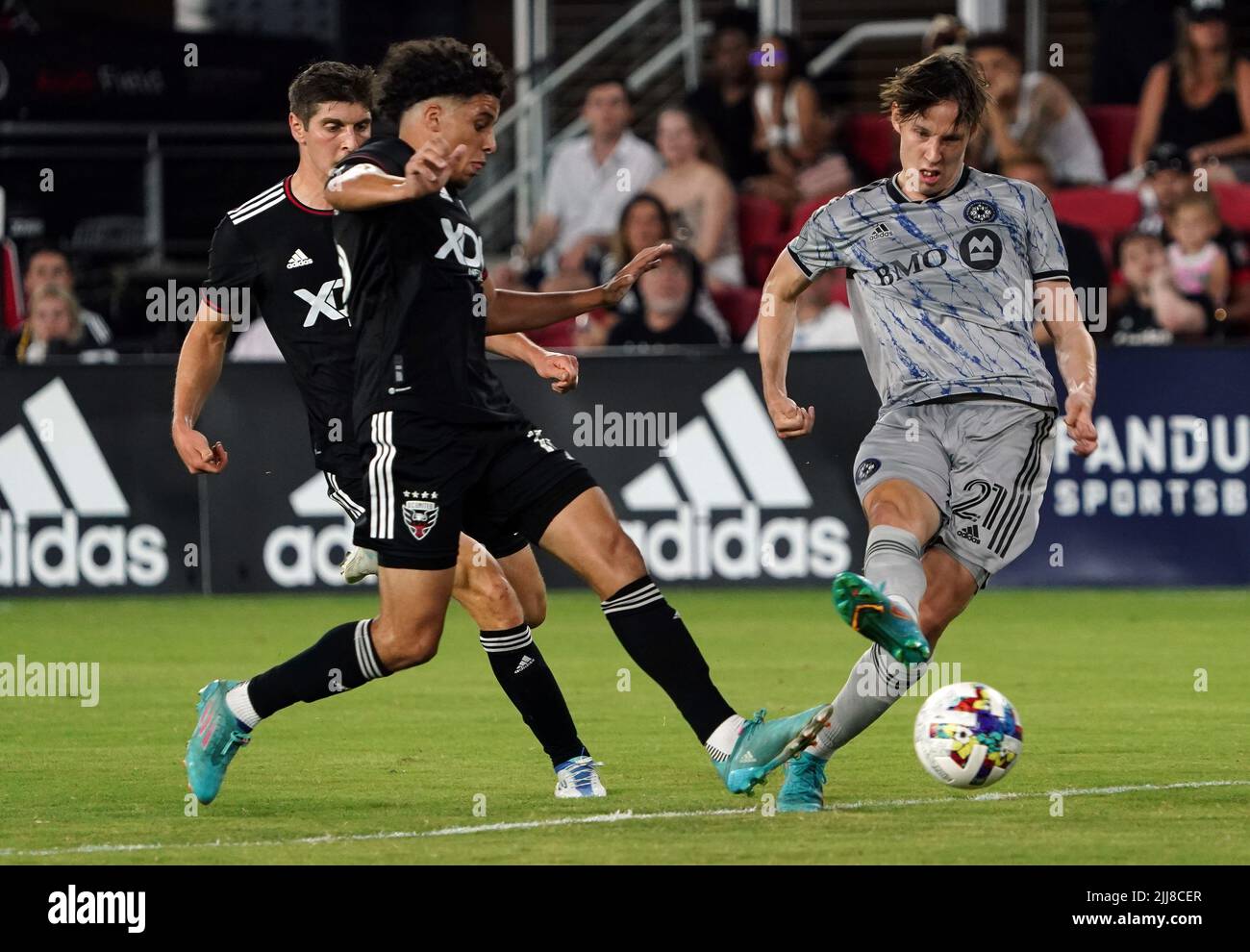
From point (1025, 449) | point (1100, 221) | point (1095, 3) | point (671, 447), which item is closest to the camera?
point (1025, 449)

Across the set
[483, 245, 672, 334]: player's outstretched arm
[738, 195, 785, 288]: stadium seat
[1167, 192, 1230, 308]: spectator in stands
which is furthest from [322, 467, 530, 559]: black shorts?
[738, 195, 785, 288]: stadium seat

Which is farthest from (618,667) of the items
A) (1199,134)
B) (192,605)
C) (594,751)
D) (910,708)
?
(1199,134)

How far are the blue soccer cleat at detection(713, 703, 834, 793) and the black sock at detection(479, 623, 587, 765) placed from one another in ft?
2.50

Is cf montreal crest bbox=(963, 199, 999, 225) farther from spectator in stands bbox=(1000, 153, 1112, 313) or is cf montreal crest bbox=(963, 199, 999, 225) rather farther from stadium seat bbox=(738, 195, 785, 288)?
stadium seat bbox=(738, 195, 785, 288)

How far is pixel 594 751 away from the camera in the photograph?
827 centimetres

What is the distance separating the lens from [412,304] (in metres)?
6.62

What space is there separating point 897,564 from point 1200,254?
9.11m

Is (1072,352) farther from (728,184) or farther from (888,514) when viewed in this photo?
(728,184)

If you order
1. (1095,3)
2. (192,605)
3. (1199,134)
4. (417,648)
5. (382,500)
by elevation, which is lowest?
(192,605)

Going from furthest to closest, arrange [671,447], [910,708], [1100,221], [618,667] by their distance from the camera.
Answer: [1100,221] → [671,447] → [618,667] → [910,708]

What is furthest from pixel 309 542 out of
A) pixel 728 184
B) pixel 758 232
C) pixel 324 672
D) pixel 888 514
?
pixel 888 514

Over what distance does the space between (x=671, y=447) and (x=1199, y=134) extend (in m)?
5.30

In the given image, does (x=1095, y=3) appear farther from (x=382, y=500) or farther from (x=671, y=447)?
(x=382, y=500)

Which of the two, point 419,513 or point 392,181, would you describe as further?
point 419,513
